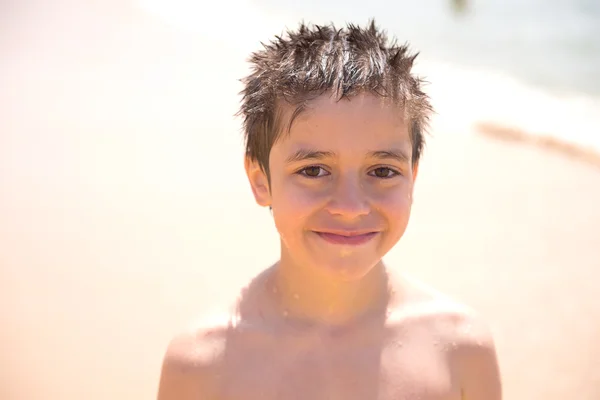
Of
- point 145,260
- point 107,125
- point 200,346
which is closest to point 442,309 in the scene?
point 200,346

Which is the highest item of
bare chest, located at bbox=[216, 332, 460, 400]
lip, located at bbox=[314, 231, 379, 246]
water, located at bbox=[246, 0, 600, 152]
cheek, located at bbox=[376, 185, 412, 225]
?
water, located at bbox=[246, 0, 600, 152]

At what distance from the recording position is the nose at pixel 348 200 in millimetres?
1360

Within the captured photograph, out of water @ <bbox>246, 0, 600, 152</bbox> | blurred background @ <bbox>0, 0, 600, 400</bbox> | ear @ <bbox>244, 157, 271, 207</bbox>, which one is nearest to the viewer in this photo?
ear @ <bbox>244, 157, 271, 207</bbox>

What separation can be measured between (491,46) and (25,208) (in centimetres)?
458

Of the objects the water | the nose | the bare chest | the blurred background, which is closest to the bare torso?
the bare chest

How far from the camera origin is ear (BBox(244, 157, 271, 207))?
157 cm

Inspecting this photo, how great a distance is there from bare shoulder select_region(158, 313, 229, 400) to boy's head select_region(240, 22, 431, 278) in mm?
306

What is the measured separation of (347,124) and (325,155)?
8cm

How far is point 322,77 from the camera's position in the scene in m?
1.39

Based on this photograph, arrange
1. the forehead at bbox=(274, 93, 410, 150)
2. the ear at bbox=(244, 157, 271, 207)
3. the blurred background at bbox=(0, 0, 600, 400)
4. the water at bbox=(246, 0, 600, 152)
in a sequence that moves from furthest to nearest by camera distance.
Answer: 1. the water at bbox=(246, 0, 600, 152)
2. the blurred background at bbox=(0, 0, 600, 400)
3. the ear at bbox=(244, 157, 271, 207)
4. the forehead at bbox=(274, 93, 410, 150)

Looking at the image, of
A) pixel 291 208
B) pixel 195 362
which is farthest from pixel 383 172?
pixel 195 362

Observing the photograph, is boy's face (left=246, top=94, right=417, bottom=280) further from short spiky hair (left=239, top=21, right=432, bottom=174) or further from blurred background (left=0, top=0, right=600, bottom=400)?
blurred background (left=0, top=0, right=600, bottom=400)

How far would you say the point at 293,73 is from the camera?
4.71 ft

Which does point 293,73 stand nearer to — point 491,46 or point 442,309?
point 442,309
